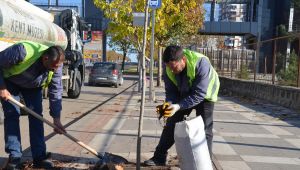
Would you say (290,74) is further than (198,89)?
Yes

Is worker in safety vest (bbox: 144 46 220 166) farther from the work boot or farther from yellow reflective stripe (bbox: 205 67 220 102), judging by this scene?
the work boot

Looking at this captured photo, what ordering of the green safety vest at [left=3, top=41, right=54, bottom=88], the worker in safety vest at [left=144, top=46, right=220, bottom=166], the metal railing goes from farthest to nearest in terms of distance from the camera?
the metal railing
the green safety vest at [left=3, top=41, right=54, bottom=88]
the worker in safety vest at [left=144, top=46, right=220, bottom=166]

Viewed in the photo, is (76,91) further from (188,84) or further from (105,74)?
(188,84)

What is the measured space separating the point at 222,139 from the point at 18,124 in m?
4.26

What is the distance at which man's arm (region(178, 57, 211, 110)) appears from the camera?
581 centimetres

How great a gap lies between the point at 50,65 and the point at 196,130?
1812 mm

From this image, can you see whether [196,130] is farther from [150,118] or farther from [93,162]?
[150,118]

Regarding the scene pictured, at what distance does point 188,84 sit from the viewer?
5988 mm

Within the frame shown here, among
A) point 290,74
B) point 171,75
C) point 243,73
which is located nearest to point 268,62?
point 290,74

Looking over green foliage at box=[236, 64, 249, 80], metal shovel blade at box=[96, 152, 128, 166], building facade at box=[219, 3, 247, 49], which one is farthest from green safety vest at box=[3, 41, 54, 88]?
building facade at box=[219, 3, 247, 49]

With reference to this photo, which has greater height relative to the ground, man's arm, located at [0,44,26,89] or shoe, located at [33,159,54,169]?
man's arm, located at [0,44,26,89]

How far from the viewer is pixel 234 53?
2566cm

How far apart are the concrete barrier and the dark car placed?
7.69 m

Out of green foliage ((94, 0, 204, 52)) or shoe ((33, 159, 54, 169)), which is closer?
shoe ((33, 159, 54, 169))
